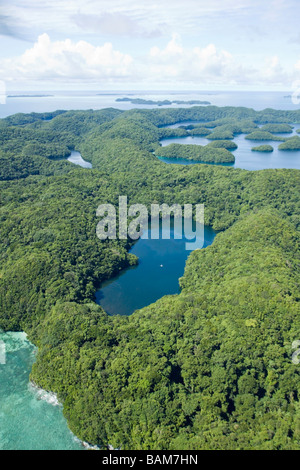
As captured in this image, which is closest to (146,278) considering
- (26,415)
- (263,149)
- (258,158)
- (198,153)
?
(26,415)

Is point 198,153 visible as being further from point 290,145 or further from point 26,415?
point 26,415

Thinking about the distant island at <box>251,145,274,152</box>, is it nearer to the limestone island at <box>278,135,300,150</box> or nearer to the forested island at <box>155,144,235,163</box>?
the limestone island at <box>278,135,300,150</box>

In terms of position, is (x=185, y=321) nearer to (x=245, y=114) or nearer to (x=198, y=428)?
(x=198, y=428)

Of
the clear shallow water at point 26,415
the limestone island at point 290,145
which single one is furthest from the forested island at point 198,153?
the clear shallow water at point 26,415

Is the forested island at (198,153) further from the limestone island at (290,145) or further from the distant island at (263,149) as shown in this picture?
the limestone island at (290,145)

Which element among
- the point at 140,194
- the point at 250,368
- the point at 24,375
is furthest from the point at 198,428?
the point at 140,194

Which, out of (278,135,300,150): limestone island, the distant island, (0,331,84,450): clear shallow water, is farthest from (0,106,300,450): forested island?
(278,135,300,150): limestone island
